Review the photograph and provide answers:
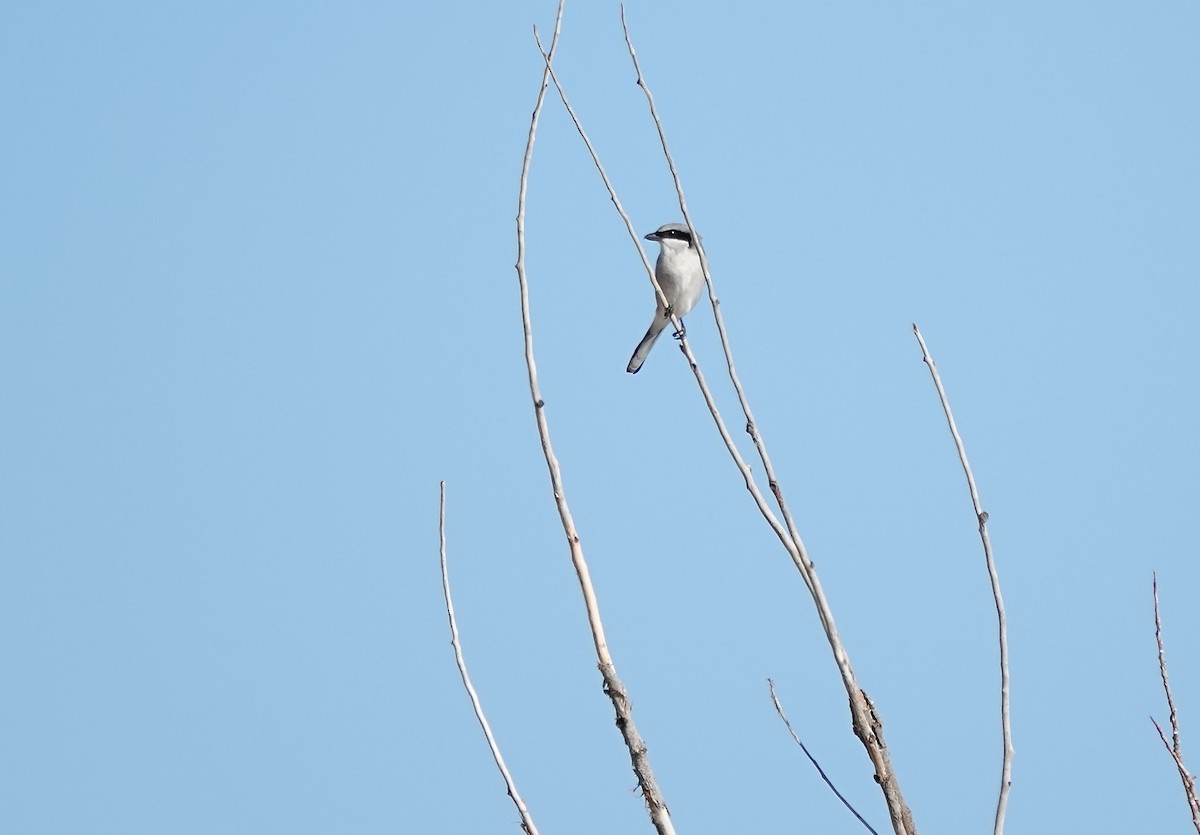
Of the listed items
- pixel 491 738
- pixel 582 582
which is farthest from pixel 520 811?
pixel 582 582

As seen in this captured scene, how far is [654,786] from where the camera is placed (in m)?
1.98

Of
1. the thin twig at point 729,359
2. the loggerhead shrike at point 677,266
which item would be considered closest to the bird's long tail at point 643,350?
the loggerhead shrike at point 677,266

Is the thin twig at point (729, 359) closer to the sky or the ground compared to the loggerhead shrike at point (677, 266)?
closer to the ground

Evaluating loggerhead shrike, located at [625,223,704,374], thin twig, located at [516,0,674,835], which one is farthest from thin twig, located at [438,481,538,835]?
loggerhead shrike, located at [625,223,704,374]

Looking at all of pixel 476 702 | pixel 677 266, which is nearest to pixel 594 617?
pixel 476 702

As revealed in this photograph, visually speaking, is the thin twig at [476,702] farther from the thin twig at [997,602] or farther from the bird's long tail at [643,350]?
the bird's long tail at [643,350]

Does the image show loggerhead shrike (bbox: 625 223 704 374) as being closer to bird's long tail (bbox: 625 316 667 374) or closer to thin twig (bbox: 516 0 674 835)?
bird's long tail (bbox: 625 316 667 374)

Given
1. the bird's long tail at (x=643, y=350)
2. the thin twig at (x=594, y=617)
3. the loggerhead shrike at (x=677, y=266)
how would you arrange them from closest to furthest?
the thin twig at (x=594, y=617) → the loggerhead shrike at (x=677, y=266) → the bird's long tail at (x=643, y=350)

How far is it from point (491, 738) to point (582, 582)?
0.33 m

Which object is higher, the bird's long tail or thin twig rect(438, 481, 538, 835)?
the bird's long tail

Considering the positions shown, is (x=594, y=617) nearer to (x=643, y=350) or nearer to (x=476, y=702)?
(x=476, y=702)

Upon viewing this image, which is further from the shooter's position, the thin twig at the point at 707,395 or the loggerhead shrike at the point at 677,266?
the loggerhead shrike at the point at 677,266

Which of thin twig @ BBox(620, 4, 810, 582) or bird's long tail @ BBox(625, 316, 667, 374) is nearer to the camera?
thin twig @ BBox(620, 4, 810, 582)

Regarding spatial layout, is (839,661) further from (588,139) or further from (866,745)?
(588,139)
